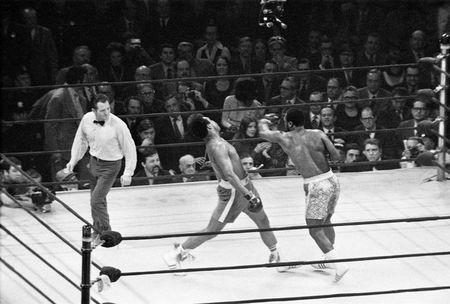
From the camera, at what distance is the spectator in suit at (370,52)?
1041 centimetres

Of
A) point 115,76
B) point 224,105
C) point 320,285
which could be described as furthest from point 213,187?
point 320,285

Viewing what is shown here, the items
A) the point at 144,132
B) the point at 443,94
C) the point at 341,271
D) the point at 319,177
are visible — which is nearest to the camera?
Answer: the point at 341,271

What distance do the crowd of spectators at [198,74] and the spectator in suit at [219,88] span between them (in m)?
0.01

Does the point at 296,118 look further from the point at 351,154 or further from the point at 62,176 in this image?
the point at 62,176

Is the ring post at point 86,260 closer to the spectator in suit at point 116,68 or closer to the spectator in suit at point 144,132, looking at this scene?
the spectator in suit at point 144,132

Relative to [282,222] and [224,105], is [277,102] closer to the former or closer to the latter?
[224,105]

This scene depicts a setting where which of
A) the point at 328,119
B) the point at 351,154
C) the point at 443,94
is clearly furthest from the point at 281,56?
the point at 443,94

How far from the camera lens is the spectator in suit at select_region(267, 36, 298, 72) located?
32.7 ft

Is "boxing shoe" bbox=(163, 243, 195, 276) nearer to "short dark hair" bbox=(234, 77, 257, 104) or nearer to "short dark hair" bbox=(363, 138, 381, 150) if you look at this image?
"short dark hair" bbox=(234, 77, 257, 104)

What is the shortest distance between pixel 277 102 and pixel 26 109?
2.46m

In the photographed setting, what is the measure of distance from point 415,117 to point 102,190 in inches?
138

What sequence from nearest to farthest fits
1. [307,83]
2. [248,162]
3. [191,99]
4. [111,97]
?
[248,162]
[111,97]
[191,99]
[307,83]

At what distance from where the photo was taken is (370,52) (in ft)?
34.2


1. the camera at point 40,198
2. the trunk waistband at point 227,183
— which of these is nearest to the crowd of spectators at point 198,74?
the camera at point 40,198
